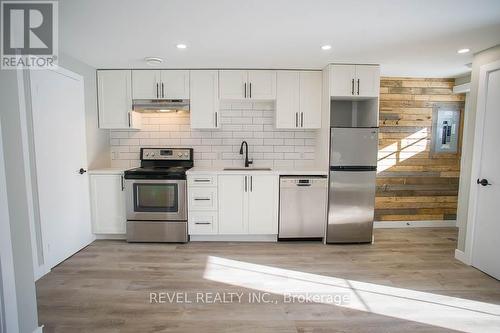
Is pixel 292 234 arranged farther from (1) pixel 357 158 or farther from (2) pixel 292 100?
(2) pixel 292 100

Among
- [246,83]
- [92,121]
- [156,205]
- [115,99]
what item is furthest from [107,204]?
[246,83]

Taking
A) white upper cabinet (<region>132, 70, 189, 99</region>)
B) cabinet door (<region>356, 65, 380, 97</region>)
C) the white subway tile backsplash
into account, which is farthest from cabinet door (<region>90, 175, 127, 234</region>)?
cabinet door (<region>356, 65, 380, 97</region>)

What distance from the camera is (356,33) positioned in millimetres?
2318

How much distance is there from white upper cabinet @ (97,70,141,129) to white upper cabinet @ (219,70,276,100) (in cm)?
133

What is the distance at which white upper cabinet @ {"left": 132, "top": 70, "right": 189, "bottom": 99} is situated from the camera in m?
3.51

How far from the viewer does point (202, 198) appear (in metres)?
3.37

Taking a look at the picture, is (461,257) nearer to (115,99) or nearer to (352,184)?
(352,184)

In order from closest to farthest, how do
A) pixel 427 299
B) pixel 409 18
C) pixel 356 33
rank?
pixel 409 18 → pixel 427 299 → pixel 356 33

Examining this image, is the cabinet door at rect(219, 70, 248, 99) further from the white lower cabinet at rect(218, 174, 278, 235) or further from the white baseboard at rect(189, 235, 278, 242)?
the white baseboard at rect(189, 235, 278, 242)

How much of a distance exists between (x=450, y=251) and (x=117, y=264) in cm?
402

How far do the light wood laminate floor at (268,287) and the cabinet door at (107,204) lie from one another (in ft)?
0.76

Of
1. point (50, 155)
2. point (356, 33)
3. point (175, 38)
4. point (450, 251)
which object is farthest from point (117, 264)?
point (450, 251)

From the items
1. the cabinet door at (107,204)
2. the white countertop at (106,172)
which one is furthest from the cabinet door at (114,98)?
the cabinet door at (107,204)

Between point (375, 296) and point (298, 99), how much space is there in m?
2.51
